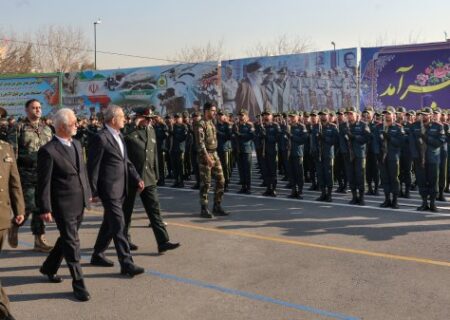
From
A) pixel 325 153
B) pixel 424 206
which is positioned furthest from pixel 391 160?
pixel 325 153

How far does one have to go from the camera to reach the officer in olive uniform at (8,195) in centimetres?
416

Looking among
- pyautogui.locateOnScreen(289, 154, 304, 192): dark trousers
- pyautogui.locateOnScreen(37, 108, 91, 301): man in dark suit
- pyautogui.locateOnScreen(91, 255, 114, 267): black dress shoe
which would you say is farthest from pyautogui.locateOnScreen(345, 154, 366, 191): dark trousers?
pyautogui.locateOnScreen(37, 108, 91, 301): man in dark suit

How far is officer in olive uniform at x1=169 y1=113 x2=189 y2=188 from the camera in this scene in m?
14.2

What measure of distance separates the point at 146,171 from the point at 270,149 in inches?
242

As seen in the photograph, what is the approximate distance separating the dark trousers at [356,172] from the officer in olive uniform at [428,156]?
3.34 ft

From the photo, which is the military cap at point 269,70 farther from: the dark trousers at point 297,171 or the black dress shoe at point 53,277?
the black dress shoe at point 53,277

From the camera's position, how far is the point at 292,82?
86.6 feet

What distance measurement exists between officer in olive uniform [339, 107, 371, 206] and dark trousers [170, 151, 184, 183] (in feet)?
16.0

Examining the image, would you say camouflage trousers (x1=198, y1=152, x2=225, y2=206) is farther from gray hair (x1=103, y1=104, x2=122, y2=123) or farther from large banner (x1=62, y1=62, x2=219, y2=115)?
large banner (x1=62, y1=62, x2=219, y2=115)

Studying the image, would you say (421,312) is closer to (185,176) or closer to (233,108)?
(185,176)

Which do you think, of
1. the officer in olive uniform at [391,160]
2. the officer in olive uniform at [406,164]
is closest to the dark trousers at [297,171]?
the officer in olive uniform at [391,160]

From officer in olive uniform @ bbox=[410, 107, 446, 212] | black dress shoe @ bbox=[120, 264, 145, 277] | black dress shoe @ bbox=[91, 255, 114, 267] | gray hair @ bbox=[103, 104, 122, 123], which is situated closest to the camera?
black dress shoe @ bbox=[120, 264, 145, 277]

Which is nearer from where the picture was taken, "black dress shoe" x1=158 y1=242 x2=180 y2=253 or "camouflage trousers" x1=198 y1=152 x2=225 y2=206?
"black dress shoe" x1=158 y1=242 x2=180 y2=253

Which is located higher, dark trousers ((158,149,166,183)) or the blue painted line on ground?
dark trousers ((158,149,166,183))
